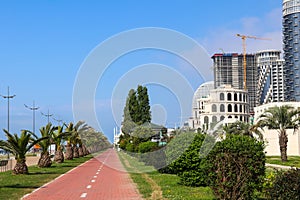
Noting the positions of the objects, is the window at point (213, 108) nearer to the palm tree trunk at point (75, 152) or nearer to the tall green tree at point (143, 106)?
the tall green tree at point (143, 106)

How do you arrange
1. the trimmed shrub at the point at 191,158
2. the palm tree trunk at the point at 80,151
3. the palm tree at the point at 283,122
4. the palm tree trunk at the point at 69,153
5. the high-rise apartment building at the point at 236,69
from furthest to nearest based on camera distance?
the high-rise apartment building at the point at 236,69 < the palm tree trunk at the point at 80,151 < the palm tree trunk at the point at 69,153 < the palm tree at the point at 283,122 < the trimmed shrub at the point at 191,158

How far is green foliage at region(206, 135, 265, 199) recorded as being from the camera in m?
11.5

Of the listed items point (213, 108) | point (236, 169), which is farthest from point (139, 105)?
point (213, 108)

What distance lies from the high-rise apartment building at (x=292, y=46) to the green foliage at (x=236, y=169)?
144m

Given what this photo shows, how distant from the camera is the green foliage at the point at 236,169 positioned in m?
11.5

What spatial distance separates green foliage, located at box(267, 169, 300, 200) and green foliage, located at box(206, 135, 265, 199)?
120 cm

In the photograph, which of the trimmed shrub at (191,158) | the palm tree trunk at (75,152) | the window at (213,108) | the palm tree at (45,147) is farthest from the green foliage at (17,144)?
the window at (213,108)

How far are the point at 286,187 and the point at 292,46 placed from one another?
496 ft

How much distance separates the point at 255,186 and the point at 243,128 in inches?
1865

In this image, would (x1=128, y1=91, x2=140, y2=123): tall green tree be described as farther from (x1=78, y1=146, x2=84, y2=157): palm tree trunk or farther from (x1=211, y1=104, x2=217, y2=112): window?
(x1=211, y1=104, x2=217, y2=112): window

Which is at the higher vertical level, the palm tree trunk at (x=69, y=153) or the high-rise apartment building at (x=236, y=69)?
the high-rise apartment building at (x=236, y=69)

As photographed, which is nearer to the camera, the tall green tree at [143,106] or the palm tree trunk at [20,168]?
the palm tree trunk at [20,168]

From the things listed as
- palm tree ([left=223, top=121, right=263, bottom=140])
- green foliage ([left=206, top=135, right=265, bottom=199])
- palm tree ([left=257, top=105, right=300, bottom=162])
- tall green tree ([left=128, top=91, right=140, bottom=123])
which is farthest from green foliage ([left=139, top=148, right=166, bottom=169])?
tall green tree ([left=128, top=91, right=140, bottom=123])

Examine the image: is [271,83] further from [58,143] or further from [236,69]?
[58,143]
